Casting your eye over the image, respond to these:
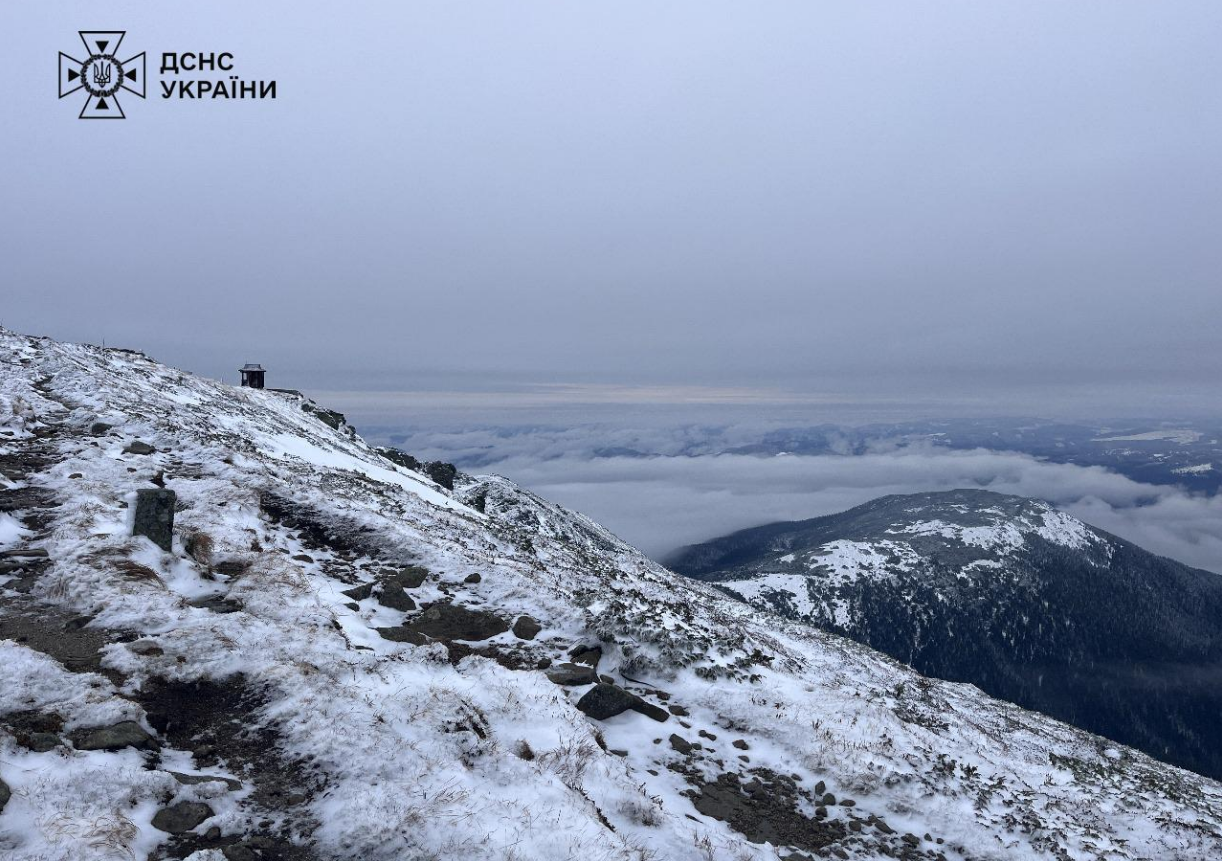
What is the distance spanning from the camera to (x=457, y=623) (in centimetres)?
1705

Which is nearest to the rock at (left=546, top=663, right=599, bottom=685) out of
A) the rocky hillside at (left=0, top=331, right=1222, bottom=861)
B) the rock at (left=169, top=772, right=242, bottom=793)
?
the rocky hillside at (left=0, top=331, right=1222, bottom=861)

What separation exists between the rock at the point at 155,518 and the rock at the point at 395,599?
5.85 metres

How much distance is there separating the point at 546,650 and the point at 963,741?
42.5 ft

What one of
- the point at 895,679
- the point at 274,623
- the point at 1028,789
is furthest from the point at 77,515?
the point at 895,679

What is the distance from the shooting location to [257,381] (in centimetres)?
8338

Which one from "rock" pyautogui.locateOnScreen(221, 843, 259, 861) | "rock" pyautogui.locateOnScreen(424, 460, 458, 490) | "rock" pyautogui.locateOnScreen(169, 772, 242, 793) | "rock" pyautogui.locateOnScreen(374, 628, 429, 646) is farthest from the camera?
"rock" pyautogui.locateOnScreen(424, 460, 458, 490)

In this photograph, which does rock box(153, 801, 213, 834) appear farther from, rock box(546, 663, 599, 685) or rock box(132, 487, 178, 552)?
rock box(132, 487, 178, 552)

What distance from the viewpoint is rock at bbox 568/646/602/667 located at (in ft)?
53.1

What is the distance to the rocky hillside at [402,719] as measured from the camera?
853cm

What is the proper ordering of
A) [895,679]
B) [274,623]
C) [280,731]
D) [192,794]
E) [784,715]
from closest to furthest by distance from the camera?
[192,794]
[280,731]
[274,623]
[784,715]
[895,679]

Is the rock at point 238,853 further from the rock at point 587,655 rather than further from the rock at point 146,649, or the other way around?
the rock at point 587,655

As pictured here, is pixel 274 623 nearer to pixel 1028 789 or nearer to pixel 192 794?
pixel 192 794

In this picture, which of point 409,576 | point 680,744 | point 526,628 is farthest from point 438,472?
point 680,744

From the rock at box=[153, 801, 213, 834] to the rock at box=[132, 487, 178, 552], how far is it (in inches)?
404
